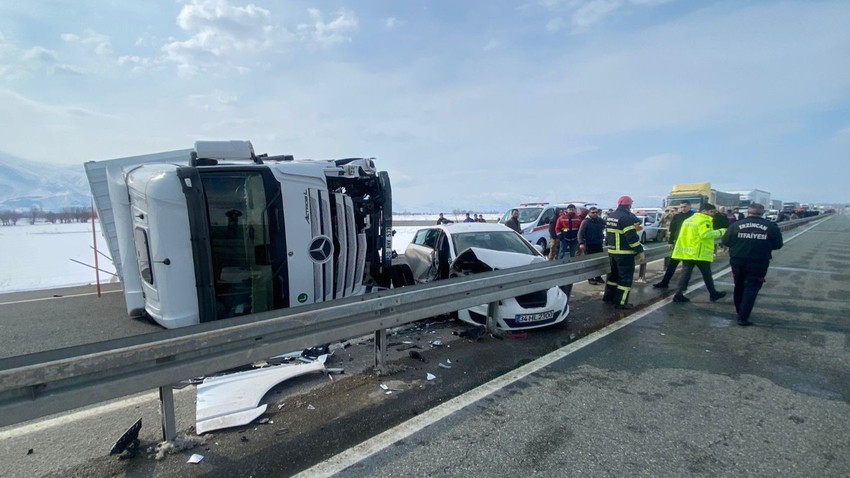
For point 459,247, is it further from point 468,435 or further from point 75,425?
point 75,425

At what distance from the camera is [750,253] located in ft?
18.5

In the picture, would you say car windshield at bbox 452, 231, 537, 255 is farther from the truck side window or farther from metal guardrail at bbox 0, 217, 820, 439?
the truck side window

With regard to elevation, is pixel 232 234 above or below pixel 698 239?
above

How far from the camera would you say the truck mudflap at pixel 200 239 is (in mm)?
4305

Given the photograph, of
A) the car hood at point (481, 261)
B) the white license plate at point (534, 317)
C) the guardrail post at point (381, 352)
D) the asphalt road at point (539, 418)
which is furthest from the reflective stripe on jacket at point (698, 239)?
the guardrail post at point (381, 352)

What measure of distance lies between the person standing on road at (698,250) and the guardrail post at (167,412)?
7297mm

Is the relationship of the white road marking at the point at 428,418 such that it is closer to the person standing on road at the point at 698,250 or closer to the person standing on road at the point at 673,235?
the person standing on road at the point at 698,250

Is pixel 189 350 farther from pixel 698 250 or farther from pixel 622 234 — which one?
pixel 698 250

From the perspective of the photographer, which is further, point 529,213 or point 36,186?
point 36,186

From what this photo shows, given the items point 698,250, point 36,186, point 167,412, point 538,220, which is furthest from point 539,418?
point 36,186

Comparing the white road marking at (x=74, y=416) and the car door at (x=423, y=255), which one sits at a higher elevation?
the car door at (x=423, y=255)

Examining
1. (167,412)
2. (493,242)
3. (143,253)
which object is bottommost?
→ (167,412)

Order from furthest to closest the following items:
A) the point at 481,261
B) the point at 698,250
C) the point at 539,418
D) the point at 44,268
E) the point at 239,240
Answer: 1. the point at 44,268
2. the point at 698,250
3. the point at 481,261
4. the point at 239,240
5. the point at 539,418

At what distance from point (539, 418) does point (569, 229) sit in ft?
28.1
